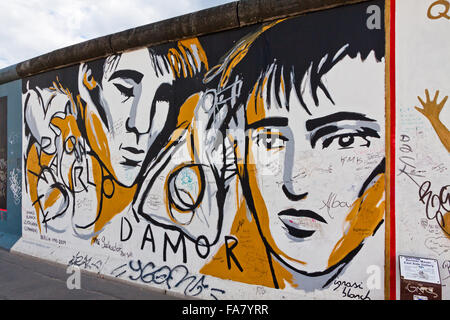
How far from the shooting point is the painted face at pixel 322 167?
3.12 meters

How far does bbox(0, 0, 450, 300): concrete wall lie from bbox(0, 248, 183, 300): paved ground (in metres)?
0.19

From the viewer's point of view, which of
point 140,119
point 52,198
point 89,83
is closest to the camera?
point 140,119

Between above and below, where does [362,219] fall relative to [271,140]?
below

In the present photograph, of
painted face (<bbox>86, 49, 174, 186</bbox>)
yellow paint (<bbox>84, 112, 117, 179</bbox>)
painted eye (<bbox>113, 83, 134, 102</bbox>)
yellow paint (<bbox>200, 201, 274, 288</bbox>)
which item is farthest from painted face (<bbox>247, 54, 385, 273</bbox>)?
yellow paint (<bbox>84, 112, 117, 179</bbox>)

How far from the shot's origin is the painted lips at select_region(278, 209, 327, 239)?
11.1 ft

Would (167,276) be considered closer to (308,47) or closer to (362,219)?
(362,219)

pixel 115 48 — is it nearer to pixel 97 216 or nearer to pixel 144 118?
pixel 144 118

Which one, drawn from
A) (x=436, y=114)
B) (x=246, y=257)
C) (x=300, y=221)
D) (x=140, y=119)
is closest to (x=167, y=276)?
(x=246, y=257)

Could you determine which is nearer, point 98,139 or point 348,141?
point 348,141

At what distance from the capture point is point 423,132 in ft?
9.57

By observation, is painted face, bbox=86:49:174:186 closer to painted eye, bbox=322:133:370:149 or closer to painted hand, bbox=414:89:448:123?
painted eye, bbox=322:133:370:149

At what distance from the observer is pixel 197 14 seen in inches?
162

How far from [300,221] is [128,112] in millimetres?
3034
